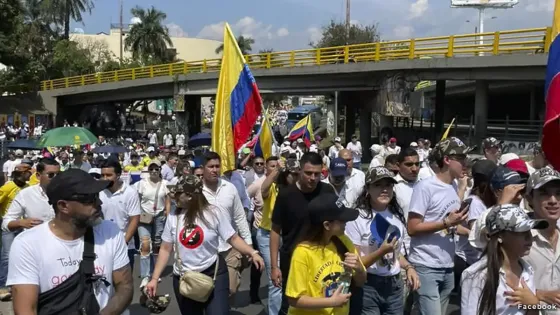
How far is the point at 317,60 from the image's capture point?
30312 mm

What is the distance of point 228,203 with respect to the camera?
5.86m

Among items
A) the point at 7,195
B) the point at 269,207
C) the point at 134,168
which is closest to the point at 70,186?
the point at 269,207

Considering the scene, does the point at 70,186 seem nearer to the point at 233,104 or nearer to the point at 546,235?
the point at 546,235

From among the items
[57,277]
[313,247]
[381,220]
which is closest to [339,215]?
[313,247]

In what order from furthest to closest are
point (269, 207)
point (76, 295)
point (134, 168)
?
1. point (134, 168)
2. point (269, 207)
3. point (76, 295)

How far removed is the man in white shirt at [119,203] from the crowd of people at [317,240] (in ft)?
0.04

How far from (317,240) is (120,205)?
11.5ft

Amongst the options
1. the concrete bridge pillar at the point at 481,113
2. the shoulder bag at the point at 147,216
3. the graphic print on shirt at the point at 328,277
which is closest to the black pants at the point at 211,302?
the graphic print on shirt at the point at 328,277

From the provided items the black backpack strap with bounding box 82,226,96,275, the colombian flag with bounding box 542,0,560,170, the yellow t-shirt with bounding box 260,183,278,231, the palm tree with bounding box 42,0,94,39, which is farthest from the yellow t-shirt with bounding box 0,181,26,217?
the palm tree with bounding box 42,0,94,39

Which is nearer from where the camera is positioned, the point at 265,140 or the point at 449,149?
the point at 449,149

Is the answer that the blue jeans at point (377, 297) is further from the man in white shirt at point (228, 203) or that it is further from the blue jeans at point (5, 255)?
the blue jeans at point (5, 255)

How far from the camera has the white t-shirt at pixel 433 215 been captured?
486 cm

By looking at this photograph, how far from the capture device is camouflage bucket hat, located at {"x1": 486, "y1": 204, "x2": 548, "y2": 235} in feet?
9.66

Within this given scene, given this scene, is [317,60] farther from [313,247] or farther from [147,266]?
[313,247]
